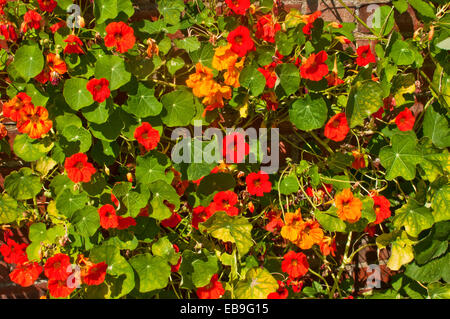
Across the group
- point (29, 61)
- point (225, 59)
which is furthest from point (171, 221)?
point (29, 61)

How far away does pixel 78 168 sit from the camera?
116 cm

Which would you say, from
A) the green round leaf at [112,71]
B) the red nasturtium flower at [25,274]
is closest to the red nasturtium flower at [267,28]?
the green round leaf at [112,71]

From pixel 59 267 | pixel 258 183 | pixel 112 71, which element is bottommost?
pixel 59 267

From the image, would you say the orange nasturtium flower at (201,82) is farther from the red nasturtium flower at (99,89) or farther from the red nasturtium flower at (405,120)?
the red nasturtium flower at (405,120)

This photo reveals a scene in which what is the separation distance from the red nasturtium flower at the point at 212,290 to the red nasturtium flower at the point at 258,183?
0.29 meters

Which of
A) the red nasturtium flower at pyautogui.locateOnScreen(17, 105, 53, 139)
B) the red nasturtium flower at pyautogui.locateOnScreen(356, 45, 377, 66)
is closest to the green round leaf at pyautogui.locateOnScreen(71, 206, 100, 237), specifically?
the red nasturtium flower at pyautogui.locateOnScreen(17, 105, 53, 139)

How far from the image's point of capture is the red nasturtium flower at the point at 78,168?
3.75 feet

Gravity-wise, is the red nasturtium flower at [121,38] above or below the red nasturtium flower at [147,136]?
above

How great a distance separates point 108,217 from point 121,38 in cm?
50

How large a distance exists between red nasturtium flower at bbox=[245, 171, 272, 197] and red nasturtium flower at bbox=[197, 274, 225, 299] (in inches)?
11.6

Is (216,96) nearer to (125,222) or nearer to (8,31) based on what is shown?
(125,222)

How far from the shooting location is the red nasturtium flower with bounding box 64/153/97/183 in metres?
1.14

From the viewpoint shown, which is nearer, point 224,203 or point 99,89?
point 99,89

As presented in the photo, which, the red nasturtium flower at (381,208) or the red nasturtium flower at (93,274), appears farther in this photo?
the red nasturtium flower at (381,208)
